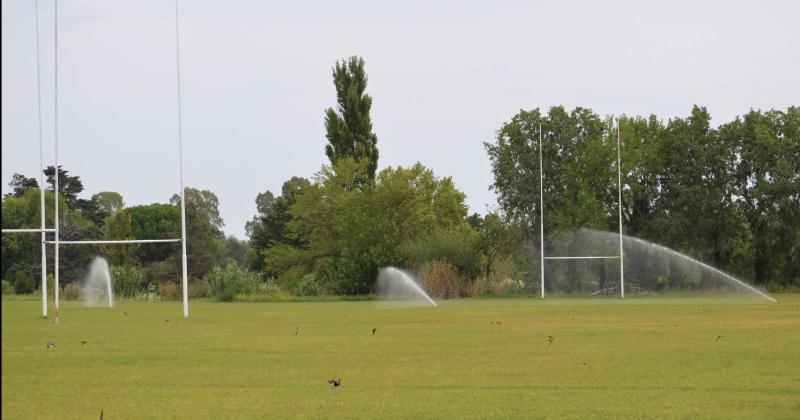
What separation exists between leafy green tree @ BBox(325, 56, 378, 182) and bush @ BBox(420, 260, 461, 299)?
14.5 m

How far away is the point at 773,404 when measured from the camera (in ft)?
35.7

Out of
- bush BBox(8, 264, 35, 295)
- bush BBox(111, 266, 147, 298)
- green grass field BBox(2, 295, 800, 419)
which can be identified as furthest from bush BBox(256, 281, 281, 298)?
green grass field BBox(2, 295, 800, 419)

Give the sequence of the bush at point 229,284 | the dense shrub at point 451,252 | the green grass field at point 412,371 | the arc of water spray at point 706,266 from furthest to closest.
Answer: the dense shrub at point 451,252, the arc of water spray at point 706,266, the bush at point 229,284, the green grass field at point 412,371

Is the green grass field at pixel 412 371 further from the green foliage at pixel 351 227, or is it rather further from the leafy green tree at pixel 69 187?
the leafy green tree at pixel 69 187

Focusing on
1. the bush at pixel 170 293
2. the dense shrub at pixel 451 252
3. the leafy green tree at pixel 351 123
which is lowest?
the bush at pixel 170 293

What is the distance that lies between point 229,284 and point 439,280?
1121cm

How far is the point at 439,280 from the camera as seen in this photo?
62312 mm

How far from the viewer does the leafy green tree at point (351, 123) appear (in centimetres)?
7700

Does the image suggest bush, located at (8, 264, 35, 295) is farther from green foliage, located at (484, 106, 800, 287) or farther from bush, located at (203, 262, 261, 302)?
green foliage, located at (484, 106, 800, 287)

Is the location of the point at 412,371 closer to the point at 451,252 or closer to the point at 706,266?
the point at 706,266

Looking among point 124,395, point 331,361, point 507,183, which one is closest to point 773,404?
point 124,395

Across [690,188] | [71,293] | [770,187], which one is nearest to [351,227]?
[71,293]

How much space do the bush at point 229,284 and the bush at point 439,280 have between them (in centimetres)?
913

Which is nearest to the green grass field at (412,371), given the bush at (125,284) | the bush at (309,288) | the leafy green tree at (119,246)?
the bush at (125,284)
